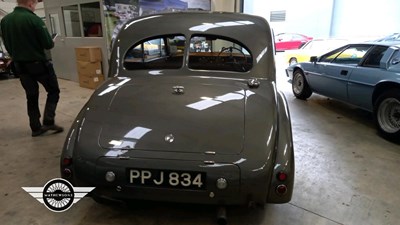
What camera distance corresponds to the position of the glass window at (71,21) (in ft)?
23.5

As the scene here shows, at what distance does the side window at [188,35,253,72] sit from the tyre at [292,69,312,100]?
2.83 m

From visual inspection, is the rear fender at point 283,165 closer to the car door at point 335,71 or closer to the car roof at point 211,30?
the car roof at point 211,30

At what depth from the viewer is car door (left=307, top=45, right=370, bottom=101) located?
4270 mm

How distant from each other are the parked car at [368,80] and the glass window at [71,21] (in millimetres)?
5526

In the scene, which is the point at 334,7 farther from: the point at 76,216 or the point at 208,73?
the point at 76,216

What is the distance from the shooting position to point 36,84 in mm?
3523

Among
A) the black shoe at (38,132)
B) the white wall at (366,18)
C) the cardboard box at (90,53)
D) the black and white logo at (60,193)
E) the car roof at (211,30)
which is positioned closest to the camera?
the black and white logo at (60,193)

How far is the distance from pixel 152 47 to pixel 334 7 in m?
13.2

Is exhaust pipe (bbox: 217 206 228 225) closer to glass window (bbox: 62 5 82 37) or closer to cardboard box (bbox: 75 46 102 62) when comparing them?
cardboard box (bbox: 75 46 102 62)

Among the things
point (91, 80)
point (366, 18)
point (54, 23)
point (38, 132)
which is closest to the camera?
point (38, 132)

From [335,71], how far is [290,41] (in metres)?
9.32

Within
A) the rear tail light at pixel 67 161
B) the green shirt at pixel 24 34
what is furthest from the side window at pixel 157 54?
the green shirt at pixel 24 34

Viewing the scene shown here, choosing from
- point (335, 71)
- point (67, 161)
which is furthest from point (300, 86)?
point (67, 161)

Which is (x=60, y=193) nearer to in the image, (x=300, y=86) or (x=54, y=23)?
(x=300, y=86)
